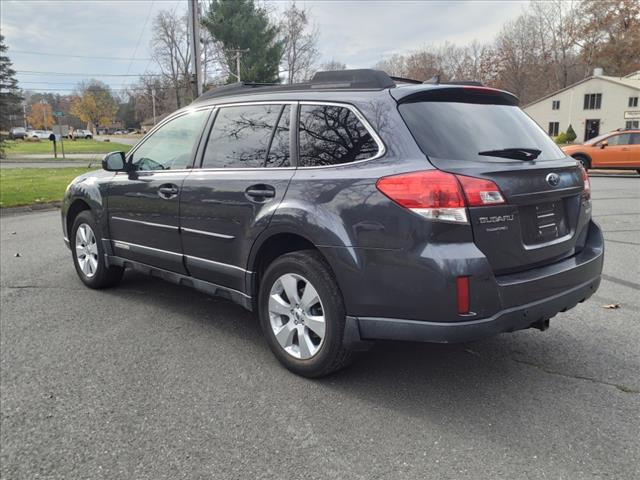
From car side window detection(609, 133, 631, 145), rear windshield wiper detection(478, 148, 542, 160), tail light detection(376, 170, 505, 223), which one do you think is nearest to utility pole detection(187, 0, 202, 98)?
car side window detection(609, 133, 631, 145)

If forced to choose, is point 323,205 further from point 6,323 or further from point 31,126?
point 31,126

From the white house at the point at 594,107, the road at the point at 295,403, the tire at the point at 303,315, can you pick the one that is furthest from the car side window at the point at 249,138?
the white house at the point at 594,107

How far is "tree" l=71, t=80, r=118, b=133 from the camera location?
102688 millimetres

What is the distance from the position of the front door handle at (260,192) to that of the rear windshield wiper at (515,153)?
4.35 feet

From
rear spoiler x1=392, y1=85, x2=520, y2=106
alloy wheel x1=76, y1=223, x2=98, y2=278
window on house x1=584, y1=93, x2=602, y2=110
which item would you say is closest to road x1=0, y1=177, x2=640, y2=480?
alloy wheel x1=76, y1=223, x2=98, y2=278

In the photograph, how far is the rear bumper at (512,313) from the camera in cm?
277

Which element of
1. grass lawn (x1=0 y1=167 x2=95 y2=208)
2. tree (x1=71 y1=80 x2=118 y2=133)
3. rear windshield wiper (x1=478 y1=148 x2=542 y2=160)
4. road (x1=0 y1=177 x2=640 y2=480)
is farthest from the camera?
tree (x1=71 y1=80 x2=118 y2=133)

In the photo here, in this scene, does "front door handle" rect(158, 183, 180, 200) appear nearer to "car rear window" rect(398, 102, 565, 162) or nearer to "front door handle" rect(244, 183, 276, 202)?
"front door handle" rect(244, 183, 276, 202)

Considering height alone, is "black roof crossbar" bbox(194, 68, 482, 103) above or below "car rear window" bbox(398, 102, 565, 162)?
above

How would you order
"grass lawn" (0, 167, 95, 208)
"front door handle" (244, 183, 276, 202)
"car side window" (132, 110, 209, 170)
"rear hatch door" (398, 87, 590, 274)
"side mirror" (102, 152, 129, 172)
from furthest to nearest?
"grass lawn" (0, 167, 95, 208)
"side mirror" (102, 152, 129, 172)
"car side window" (132, 110, 209, 170)
"front door handle" (244, 183, 276, 202)
"rear hatch door" (398, 87, 590, 274)

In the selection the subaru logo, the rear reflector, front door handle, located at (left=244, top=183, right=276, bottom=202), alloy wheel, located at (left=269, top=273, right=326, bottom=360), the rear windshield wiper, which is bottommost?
alloy wheel, located at (left=269, top=273, right=326, bottom=360)

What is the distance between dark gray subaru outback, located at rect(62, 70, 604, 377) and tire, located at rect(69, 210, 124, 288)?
1.41 meters

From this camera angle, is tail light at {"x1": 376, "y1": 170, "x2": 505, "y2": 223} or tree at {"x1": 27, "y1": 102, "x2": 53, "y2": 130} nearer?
tail light at {"x1": 376, "y1": 170, "x2": 505, "y2": 223}

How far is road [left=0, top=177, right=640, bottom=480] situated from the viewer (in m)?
2.53
